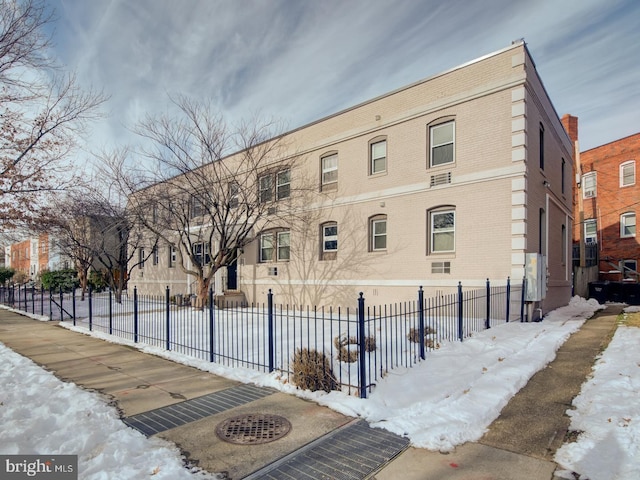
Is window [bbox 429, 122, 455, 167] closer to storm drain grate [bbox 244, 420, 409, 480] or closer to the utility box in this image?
the utility box

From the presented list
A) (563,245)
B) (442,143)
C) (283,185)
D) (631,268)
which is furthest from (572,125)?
(283,185)

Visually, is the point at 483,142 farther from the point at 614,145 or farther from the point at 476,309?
the point at 614,145

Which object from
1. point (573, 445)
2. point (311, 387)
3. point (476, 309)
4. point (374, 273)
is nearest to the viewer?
point (573, 445)

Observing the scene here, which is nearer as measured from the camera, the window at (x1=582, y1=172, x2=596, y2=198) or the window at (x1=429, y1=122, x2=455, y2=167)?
the window at (x1=429, y1=122, x2=455, y2=167)

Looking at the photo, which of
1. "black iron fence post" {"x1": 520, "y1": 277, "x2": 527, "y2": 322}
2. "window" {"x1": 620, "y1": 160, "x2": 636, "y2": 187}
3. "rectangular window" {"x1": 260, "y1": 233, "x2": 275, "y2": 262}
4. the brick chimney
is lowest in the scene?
"black iron fence post" {"x1": 520, "y1": 277, "x2": 527, "y2": 322}

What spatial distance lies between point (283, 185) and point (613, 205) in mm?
22703

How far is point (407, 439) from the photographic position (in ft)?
14.3

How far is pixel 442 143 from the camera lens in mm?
13578

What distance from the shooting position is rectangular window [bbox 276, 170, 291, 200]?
713 inches

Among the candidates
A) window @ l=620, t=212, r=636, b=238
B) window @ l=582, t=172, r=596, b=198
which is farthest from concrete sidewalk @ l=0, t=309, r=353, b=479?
window @ l=582, t=172, r=596, b=198

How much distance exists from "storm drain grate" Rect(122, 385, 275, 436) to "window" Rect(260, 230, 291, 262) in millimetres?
12195

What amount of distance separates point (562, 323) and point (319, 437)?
33.9 ft

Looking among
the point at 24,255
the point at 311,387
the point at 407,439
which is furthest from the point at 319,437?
the point at 24,255

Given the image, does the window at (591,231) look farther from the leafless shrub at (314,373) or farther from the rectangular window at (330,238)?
the leafless shrub at (314,373)
